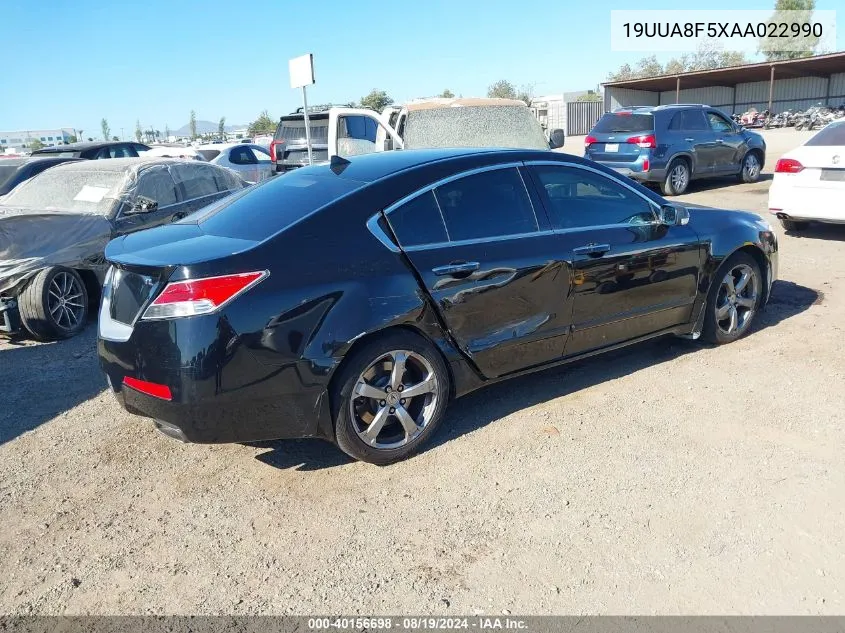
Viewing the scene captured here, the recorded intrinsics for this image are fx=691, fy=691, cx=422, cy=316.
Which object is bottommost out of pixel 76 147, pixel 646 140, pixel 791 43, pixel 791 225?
pixel 791 225

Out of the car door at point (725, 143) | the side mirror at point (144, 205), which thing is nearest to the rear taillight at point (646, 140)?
the car door at point (725, 143)

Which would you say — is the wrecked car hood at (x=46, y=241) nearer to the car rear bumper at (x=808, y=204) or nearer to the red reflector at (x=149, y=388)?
the red reflector at (x=149, y=388)

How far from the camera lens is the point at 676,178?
44.6 feet

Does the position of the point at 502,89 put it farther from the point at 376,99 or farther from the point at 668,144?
the point at 668,144

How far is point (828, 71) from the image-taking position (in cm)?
3988

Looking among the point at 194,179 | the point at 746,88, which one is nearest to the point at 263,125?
the point at 746,88

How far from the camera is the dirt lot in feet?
9.07

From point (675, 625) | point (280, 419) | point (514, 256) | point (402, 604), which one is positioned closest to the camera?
point (675, 625)

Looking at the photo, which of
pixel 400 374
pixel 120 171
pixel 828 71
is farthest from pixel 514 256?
pixel 828 71

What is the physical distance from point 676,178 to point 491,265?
1099 centimetres

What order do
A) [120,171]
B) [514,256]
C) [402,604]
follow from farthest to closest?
[120,171], [514,256], [402,604]

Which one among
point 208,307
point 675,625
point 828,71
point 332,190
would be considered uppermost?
point 828,71

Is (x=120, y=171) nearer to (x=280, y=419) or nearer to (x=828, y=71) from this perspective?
(x=280, y=419)

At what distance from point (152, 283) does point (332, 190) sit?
3.55 feet
